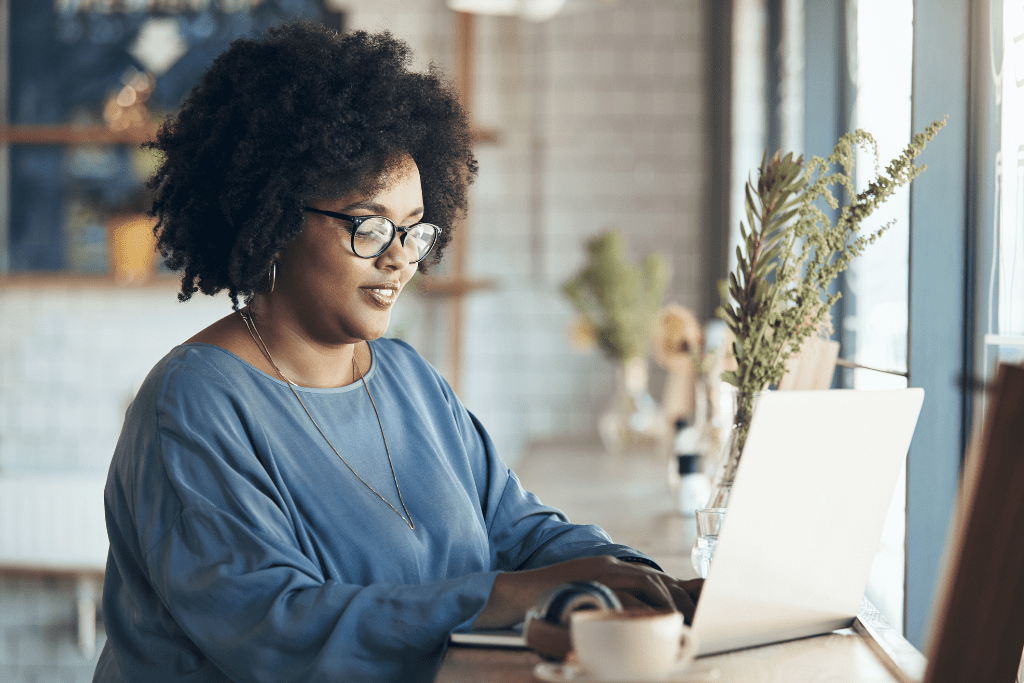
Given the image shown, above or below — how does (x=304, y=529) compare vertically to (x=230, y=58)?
below

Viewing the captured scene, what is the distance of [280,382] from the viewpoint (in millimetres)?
1251

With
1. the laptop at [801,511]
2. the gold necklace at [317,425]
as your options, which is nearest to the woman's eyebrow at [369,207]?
the gold necklace at [317,425]

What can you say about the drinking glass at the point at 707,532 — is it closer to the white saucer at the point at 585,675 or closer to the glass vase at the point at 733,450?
the glass vase at the point at 733,450

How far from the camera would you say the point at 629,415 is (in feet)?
12.0

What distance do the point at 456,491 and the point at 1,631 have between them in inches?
140

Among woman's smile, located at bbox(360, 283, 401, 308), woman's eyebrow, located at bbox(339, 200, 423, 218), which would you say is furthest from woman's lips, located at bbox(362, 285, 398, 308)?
woman's eyebrow, located at bbox(339, 200, 423, 218)

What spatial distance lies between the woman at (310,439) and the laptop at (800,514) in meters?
0.09

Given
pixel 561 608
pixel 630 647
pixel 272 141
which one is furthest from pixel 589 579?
pixel 272 141

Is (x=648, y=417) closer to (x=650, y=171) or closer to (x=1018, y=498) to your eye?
(x=650, y=171)

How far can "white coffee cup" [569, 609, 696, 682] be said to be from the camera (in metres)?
0.77

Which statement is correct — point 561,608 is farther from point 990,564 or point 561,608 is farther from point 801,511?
point 990,564

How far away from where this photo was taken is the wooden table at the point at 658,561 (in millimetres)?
965

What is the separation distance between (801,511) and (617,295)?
2.72m

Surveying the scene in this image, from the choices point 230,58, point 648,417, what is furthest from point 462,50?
point 230,58
